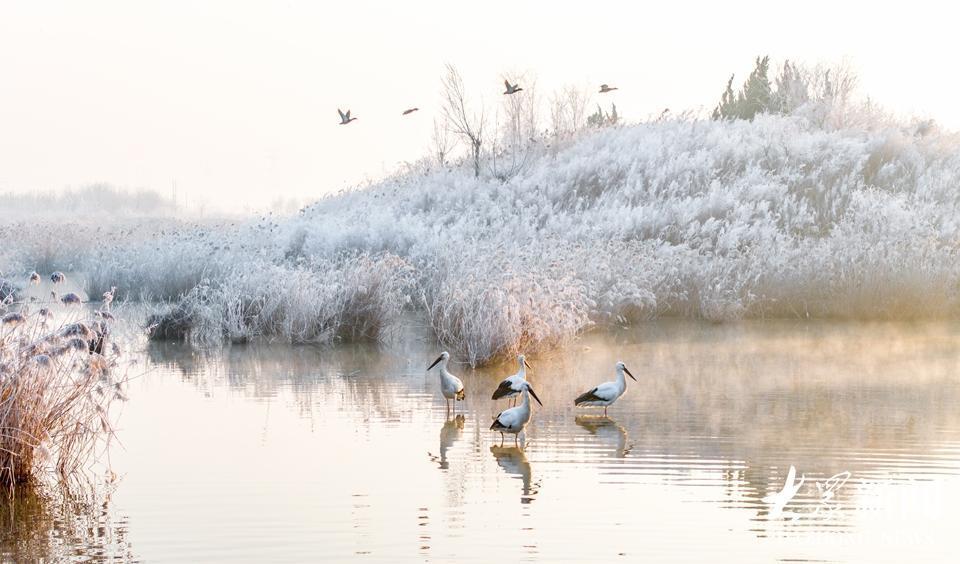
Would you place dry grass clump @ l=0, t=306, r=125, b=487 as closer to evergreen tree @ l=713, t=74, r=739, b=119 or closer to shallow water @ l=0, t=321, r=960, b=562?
shallow water @ l=0, t=321, r=960, b=562

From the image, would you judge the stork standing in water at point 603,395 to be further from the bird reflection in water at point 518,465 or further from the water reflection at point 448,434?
the bird reflection in water at point 518,465

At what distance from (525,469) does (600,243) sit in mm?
15842

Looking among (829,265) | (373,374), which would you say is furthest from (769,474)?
(829,265)

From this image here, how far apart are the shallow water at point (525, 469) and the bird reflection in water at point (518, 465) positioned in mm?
39

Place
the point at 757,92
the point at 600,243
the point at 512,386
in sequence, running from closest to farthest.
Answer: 1. the point at 512,386
2. the point at 600,243
3. the point at 757,92

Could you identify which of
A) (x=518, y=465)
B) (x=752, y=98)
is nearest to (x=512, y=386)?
(x=518, y=465)

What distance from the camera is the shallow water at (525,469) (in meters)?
7.79

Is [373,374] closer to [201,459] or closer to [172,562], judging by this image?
[201,459]

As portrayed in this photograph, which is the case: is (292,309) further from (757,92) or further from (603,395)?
(757,92)

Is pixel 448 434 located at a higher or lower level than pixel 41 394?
lower

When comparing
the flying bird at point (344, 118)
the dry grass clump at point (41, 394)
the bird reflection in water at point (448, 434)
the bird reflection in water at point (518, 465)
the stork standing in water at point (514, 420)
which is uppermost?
the flying bird at point (344, 118)

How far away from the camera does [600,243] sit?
25656 millimetres

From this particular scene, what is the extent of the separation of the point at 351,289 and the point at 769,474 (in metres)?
12.1

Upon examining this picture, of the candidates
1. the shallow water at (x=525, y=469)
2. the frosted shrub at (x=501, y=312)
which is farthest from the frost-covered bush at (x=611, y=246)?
the shallow water at (x=525, y=469)
